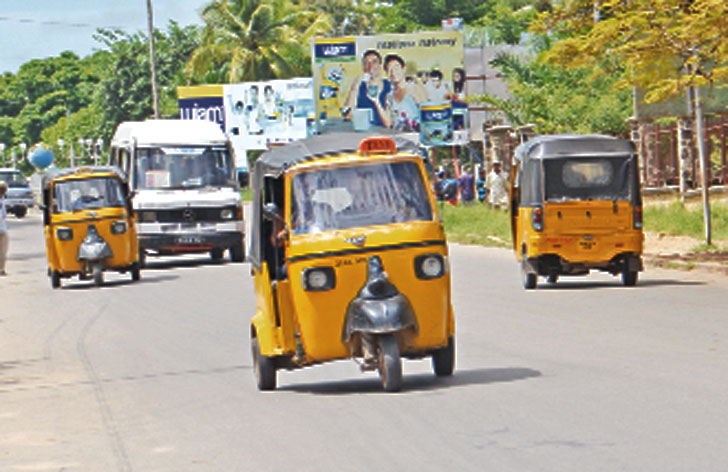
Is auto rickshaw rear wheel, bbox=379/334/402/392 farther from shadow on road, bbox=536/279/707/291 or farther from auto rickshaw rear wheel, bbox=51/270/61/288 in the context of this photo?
auto rickshaw rear wheel, bbox=51/270/61/288

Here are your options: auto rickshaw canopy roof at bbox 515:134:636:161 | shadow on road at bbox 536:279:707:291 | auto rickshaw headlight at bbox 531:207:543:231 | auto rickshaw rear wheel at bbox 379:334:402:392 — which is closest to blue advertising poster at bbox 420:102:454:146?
shadow on road at bbox 536:279:707:291

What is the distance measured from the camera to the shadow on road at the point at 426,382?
38.1 ft

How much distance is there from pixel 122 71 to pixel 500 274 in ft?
250

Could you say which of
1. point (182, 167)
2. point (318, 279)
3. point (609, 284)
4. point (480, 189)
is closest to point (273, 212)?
point (318, 279)

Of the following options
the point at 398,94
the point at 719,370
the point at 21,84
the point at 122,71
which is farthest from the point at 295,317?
the point at 21,84

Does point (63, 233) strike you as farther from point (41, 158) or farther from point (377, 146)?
point (41, 158)

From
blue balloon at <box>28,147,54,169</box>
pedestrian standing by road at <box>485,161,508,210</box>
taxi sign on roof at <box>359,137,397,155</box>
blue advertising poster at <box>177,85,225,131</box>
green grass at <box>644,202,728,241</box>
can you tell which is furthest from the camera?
blue balloon at <box>28,147,54,169</box>

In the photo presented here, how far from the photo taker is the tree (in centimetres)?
2028

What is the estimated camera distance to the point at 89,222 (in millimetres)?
26812

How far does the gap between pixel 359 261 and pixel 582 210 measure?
10.6m

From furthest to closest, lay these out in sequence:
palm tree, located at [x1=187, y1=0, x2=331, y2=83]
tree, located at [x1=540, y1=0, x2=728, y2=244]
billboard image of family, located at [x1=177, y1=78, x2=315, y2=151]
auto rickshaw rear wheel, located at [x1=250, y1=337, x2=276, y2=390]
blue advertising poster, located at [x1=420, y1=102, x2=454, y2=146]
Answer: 1. palm tree, located at [x1=187, y1=0, x2=331, y2=83]
2. billboard image of family, located at [x1=177, y1=78, x2=315, y2=151]
3. blue advertising poster, located at [x1=420, y1=102, x2=454, y2=146]
4. tree, located at [x1=540, y1=0, x2=728, y2=244]
5. auto rickshaw rear wheel, located at [x1=250, y1=337, x2=276, y2=390]

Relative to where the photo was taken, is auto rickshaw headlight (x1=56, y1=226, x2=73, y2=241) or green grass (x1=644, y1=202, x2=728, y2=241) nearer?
auto rickshaw headlight (x1=56, y1=226, x2=73, y2=241)

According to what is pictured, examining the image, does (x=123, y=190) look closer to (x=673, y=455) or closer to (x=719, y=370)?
(x=719, y=370)

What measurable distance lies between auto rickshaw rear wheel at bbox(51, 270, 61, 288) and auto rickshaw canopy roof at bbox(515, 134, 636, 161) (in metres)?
10.1
